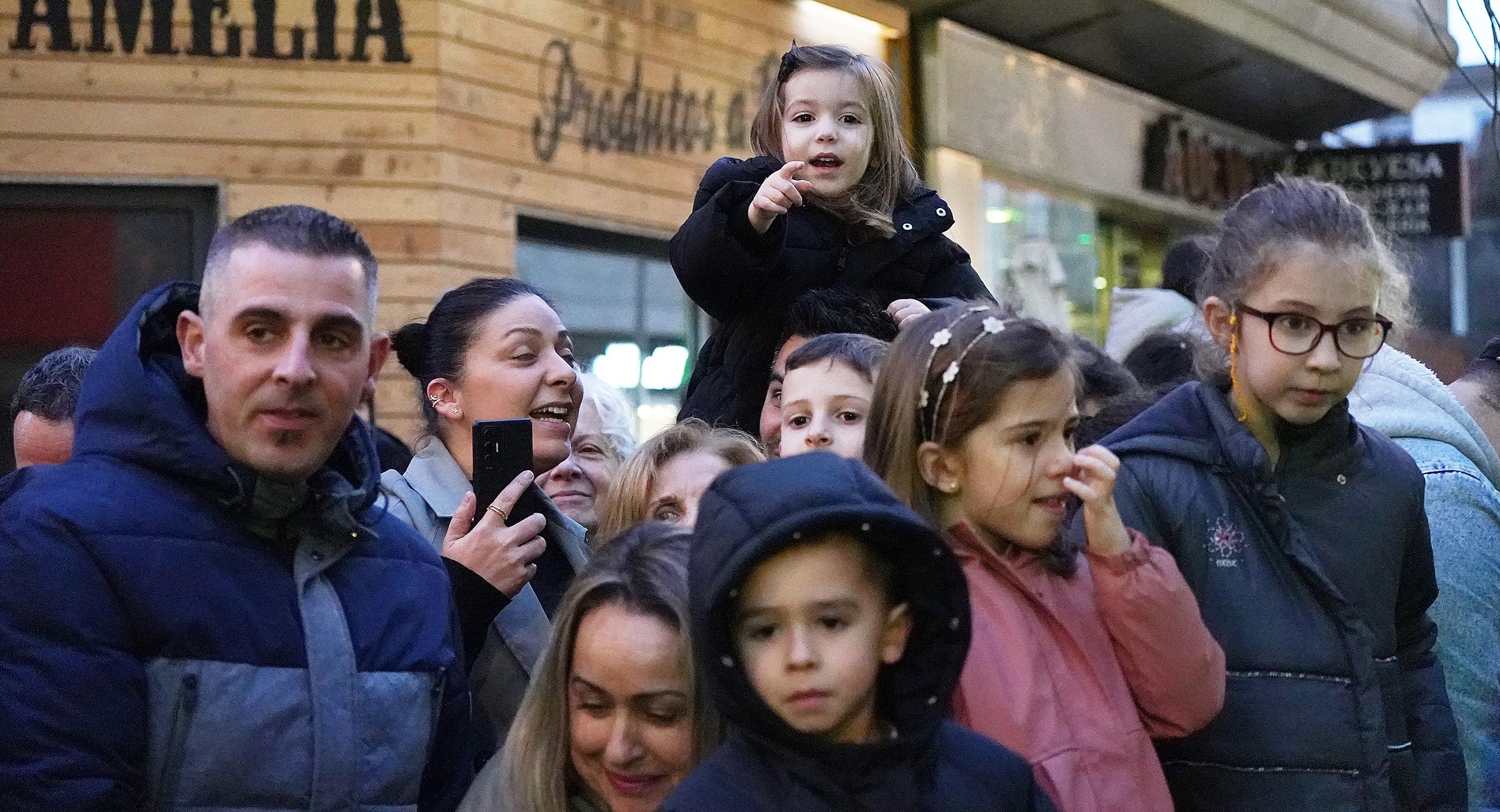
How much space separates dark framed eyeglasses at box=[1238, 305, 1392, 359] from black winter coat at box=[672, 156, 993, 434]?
0.84 m

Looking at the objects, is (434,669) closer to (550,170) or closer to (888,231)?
(888,231)

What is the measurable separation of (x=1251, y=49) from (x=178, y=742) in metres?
13.5

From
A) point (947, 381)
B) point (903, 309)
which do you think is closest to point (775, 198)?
point (903, 309)

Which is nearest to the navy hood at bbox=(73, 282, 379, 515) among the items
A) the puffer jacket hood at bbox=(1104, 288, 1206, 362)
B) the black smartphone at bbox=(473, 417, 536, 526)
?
the black smartphone at bbox=(473, 417, 536, 526)

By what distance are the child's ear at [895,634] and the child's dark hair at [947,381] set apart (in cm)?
40

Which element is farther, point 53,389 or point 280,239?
point 53,389

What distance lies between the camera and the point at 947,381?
3.04m

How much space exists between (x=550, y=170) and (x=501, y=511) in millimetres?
6000

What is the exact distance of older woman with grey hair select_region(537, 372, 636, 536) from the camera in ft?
15.8

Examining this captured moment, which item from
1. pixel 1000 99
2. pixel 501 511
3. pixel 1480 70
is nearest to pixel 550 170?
pixel 1000 99

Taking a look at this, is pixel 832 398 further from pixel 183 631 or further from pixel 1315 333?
pixel 183 631

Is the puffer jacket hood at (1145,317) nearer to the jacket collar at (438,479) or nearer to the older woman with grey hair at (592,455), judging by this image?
the older woman with grey hair at (592,455)

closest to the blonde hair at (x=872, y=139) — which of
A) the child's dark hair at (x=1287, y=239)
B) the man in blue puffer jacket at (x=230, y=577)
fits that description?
the child's dark hair at (x=1287, y=239)

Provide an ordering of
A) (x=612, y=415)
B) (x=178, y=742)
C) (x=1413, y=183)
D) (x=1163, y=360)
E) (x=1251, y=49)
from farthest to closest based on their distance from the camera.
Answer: (x=1413, y=183) < (x=1251, y=49) < (x=1163, y=360) < (x=612, y=415) < (x=178, y=742)
